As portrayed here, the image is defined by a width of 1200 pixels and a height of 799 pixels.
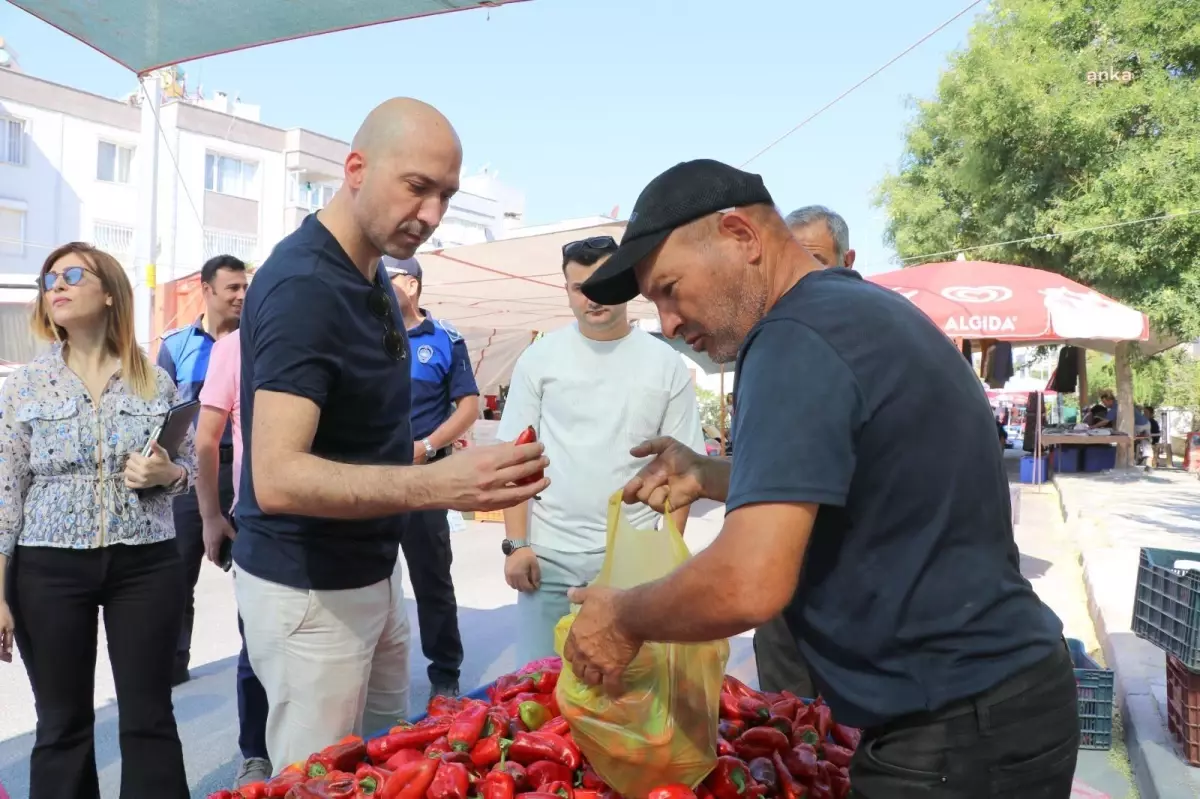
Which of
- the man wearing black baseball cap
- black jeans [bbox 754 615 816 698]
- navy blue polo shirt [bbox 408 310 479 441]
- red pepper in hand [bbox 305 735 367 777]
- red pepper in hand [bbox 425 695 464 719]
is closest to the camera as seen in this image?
the man wearing black baseball cap

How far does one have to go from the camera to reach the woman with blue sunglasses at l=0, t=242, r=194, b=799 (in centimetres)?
314

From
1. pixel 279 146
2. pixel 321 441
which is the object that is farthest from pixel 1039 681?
pixel 279 146

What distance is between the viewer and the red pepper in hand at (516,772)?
2.18 m

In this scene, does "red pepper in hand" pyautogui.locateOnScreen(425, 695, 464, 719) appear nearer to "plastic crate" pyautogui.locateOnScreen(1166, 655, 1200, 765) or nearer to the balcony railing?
"plastic crate" pyautogui.locateOnScreen(1166, 655, 1200, 765)

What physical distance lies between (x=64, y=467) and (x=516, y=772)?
205 centimetres

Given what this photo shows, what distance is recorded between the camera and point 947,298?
1003cm

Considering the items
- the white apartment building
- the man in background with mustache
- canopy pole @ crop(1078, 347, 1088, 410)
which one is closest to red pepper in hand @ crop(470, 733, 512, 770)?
the man in background with mustache

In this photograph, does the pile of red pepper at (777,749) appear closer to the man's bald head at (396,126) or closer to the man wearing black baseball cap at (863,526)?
the man wearing black baseball cap at (863,526)

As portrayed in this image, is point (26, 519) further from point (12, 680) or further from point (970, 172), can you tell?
point (970, 172)

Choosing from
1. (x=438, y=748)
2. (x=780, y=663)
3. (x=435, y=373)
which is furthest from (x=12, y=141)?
(x=438, y=748)

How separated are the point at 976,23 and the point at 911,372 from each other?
23435 millimetres

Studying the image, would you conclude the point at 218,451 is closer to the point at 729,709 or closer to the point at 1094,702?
the point at 729,709

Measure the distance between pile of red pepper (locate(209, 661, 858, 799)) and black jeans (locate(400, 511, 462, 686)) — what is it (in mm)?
2705

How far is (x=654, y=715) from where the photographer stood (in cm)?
204
